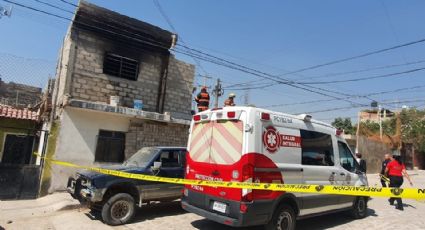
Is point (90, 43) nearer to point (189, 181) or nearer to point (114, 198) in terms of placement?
point (114, 198)

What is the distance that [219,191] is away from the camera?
650 centimetres

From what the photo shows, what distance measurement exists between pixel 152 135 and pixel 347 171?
749 centimetres

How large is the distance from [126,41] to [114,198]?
7449mm

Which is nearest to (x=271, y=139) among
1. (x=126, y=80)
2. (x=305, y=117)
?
(x=305, y=117)

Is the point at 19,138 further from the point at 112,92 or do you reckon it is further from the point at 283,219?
the point at 283,219

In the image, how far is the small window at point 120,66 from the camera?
42.9 ft

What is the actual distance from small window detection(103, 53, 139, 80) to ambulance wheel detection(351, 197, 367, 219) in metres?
8.99

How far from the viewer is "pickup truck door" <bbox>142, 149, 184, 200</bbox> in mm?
8453

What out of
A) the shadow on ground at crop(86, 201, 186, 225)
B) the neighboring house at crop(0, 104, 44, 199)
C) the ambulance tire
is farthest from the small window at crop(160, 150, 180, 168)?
the neighboring house at crop(0, 104, 44, 199)

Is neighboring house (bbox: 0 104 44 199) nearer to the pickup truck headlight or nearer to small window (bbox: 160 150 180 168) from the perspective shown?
the pickup truck headlight

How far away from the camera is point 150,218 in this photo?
8453 millimetres

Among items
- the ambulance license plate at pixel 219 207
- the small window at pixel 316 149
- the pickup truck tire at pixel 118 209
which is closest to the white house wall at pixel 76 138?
the pickup truck tire at pixel 118 209

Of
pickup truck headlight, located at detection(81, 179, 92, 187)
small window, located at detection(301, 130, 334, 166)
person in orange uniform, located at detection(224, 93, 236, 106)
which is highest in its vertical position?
person in orange uniform, located at detection(224, 93, 236, 106)

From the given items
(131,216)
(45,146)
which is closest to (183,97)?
(45,146)
